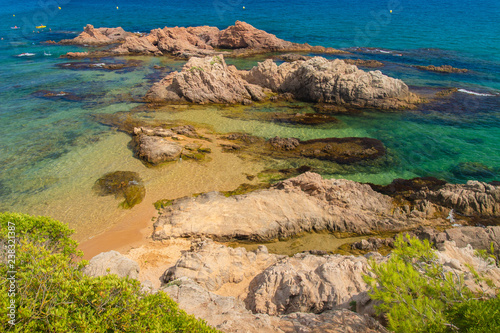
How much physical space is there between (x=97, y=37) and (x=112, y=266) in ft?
208

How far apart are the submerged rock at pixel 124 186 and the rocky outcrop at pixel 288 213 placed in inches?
95.0

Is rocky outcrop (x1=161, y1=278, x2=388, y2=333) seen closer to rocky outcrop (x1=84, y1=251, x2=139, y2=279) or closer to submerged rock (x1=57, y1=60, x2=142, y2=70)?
rocky outcrop (x1=84, y1=251, x2=139, y2=279)

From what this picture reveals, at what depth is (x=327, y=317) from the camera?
7.40 metres

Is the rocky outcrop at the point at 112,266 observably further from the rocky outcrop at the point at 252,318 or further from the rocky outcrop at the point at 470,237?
the rocky outcrop at the point at 470,237

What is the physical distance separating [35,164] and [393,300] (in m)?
21.8

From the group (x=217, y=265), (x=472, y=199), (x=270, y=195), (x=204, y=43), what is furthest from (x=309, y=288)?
(x=204, y=43)

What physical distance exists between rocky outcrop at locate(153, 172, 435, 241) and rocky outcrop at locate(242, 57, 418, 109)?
16.4m

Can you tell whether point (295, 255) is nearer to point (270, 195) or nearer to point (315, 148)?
point (270, 195)

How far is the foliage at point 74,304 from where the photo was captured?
194 inches

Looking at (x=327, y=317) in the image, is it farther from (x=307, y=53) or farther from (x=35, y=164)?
(x=307, y=53)

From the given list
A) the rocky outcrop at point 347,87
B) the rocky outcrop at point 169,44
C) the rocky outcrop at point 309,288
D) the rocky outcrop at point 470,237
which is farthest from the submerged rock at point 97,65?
the rocky outcrop at point 470,237

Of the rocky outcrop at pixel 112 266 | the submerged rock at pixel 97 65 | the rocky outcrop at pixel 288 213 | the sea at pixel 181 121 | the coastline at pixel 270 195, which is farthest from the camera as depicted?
the submerged rock at pixel 97 65

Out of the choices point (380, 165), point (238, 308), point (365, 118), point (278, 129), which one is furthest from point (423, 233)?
point (365, 118)

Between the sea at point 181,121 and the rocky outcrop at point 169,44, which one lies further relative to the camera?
the rocky outcrop at point 169,44
